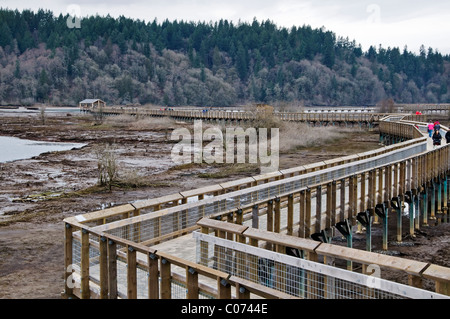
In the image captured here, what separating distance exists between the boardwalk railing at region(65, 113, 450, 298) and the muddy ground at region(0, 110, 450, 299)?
2105 millimetres

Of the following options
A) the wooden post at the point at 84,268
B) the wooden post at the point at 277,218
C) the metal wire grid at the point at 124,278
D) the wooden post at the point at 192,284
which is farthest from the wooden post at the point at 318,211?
the wooden post at the point at 192,284

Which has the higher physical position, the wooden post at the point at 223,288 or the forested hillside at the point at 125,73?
the forested hillside at the point at 125,73

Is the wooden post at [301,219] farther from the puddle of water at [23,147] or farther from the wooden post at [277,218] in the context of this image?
the puddle of water at [23,147]

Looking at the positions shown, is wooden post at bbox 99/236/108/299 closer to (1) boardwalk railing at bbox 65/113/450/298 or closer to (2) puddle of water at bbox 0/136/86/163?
(1) boardwalk railing at bbox 65/113/450/298

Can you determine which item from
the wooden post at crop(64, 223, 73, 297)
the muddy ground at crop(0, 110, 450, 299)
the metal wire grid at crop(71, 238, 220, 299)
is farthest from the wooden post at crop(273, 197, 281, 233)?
the muddy ground at crop(0, 110, 450, 299)

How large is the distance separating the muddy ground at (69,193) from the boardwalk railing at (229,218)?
2105 mm

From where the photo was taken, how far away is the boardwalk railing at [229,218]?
271 inches

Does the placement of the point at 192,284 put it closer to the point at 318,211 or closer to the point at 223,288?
the point at 223,288

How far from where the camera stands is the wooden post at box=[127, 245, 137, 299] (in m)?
7.29

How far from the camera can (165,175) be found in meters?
30.4

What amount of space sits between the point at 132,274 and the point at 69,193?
58.9 ft

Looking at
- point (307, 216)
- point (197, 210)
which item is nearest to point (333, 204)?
point (307, 216)

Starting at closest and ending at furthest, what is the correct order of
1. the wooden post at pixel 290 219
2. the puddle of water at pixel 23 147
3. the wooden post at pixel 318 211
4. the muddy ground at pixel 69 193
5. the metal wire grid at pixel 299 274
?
the metal wire grid at pixel 299 274
the wooden post at pixel 290 219
the wooden post at pixel 318 211
the muddy ground at pixel 69 193
the puddle of water at pixel 23 147
